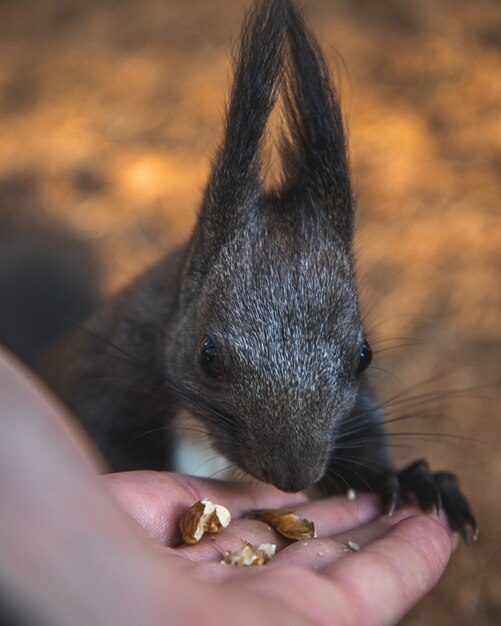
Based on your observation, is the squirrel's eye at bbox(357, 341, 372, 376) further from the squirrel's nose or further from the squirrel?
the squirrel's nose

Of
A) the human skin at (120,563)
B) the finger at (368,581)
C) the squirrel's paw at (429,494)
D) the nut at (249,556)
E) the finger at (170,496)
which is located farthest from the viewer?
the squirrel's paw at (429,494)

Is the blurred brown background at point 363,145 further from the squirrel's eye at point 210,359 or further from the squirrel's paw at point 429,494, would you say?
the squirrel's eye at point 210,359

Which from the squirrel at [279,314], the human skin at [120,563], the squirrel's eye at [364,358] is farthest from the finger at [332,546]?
Result: the squirrel's eye at [364,358]

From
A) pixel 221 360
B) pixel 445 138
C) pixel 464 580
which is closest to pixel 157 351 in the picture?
pixel 221 360

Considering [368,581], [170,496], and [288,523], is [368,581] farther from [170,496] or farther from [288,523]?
[170,496]

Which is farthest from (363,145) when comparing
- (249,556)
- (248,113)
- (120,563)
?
(120,563)

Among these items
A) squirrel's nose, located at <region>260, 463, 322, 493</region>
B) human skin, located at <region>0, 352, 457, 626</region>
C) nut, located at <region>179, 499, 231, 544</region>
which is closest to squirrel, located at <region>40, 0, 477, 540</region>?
squirrel's nose, located at <region>260, 463, 322, 493</region>
